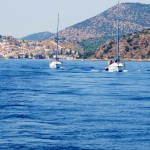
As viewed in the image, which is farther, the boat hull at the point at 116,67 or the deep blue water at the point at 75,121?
the boat hull at the point at 116,67

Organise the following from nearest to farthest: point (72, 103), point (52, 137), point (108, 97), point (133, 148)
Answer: point (133, 148) → point (52, 137) → point (72, 103) → point (108, 97)

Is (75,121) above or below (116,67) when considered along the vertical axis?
above

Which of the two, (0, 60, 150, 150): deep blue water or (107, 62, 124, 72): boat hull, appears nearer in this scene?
(0, 60, 150, 150): deep blue water

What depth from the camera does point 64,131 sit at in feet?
166

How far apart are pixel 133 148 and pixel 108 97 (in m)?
37.3

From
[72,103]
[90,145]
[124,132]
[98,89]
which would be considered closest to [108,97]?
[72,103]

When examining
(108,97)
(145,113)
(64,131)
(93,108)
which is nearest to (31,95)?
(108,97)

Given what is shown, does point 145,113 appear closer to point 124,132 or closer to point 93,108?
point 93,108

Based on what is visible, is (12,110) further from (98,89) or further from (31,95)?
(98,89)

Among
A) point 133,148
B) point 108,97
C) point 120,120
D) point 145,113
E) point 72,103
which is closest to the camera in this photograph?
point 133,148

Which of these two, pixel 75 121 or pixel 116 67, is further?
pixel 116 67

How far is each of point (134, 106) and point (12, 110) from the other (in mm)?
13478

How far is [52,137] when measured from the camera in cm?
4791

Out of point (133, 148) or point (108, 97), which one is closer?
point (133, 148)
